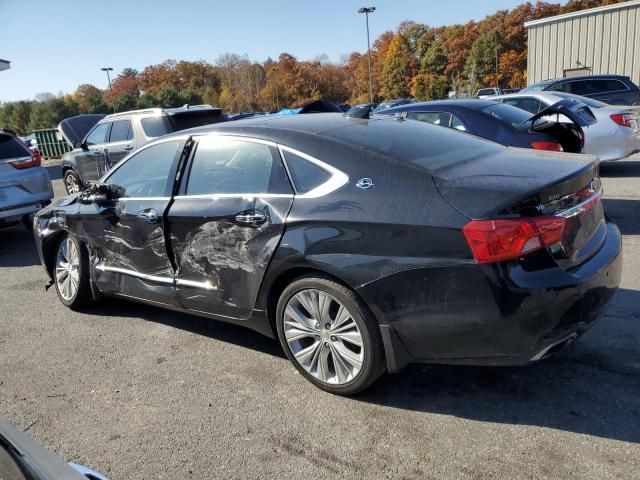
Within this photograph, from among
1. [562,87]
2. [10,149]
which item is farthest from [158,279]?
[562,87]

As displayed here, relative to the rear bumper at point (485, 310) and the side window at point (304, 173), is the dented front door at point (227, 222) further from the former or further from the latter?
the rear bumper at point (485, 310)

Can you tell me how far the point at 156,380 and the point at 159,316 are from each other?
1.23m

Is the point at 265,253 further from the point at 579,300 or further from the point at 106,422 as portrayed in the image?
the point at 579,300

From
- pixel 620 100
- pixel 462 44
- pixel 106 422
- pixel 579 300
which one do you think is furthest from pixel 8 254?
pixel 462 44

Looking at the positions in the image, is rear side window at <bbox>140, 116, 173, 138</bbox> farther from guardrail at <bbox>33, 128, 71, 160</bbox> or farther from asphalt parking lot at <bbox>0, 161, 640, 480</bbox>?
guardrail at <bbox>33, 128, 71, 160</bbox>

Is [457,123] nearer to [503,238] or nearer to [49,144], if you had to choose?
[503,238]

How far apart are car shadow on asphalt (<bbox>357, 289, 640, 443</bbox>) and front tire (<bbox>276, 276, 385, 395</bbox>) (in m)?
0.22

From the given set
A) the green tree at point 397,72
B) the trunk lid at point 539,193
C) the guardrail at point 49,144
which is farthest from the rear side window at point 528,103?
the green tree at point 397,72

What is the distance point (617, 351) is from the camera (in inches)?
137

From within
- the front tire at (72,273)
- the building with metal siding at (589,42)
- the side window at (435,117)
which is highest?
the building with metal siding at (589,42)

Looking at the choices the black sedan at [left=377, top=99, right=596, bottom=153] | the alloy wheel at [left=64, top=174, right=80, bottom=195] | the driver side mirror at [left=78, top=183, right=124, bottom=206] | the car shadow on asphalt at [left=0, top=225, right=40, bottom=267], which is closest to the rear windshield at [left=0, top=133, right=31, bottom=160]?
the car shadow on asphalt at [left=0, top=225, right=40, bottom=267]

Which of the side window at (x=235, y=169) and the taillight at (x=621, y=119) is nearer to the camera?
the side window at (x=235, y=169)

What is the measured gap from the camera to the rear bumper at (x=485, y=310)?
8.46 feet

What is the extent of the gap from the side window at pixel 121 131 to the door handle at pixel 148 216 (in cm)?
661
